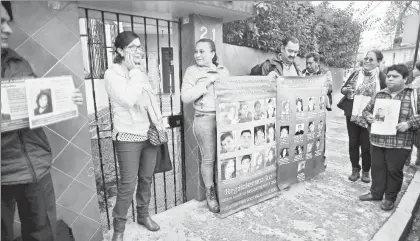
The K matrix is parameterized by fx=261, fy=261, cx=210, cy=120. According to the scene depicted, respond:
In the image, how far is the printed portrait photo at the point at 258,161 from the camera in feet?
11.1

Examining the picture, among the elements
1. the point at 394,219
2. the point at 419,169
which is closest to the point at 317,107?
the point at 394,219

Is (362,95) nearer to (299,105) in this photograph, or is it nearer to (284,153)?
(299,105)

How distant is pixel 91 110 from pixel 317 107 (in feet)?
20.0

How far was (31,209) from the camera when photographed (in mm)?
1906

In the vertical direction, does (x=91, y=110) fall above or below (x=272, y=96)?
below

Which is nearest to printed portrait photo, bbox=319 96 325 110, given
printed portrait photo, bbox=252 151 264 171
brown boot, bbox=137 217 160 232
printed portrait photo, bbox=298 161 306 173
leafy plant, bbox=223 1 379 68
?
printed portrait photo, bbox=298 161 306 173

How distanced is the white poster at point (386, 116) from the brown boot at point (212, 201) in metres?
2.09

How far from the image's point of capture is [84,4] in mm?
2586

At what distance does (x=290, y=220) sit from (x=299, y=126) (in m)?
1.36

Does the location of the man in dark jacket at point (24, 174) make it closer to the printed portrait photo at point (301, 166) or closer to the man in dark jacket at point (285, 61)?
the man in dark jacket at point (285, 61)

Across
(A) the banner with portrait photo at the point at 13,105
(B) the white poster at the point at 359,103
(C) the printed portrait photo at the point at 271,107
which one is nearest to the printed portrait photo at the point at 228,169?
(C) the printed portrait photo at the point at 271,107

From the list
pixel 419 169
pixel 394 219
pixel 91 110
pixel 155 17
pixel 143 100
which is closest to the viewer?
pixel 143 100

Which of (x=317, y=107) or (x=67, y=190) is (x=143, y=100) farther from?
(x=317, y=107)

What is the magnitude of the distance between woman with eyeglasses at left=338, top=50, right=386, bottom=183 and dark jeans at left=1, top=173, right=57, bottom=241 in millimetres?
3687
